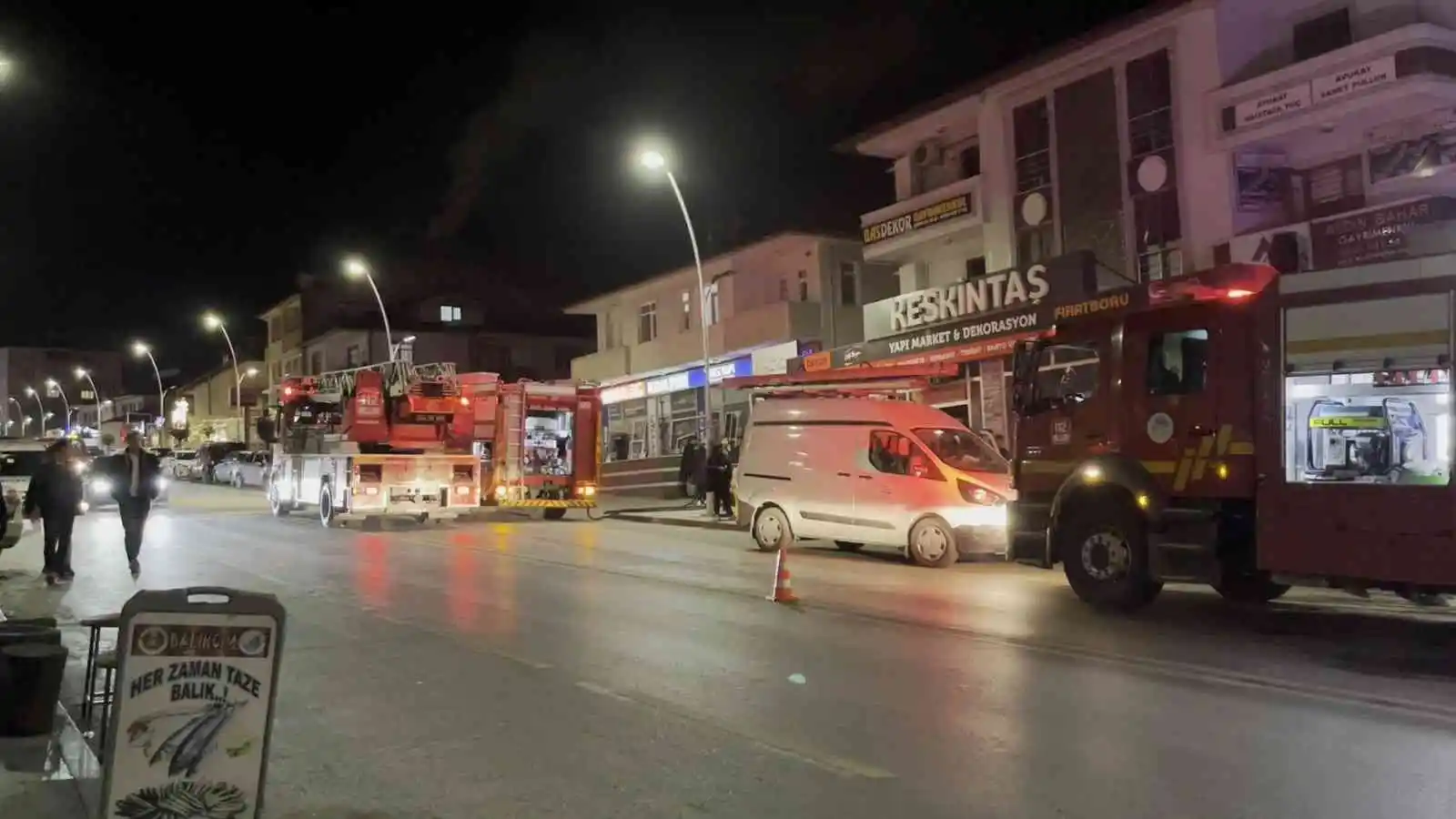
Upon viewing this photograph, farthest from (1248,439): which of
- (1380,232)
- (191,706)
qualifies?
(1380,232)

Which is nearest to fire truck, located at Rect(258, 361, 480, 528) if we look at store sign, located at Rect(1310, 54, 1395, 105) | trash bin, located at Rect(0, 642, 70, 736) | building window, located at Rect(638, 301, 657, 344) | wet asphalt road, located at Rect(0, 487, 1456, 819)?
wet asphalt road, located at Rect(0, 487, 1456, 819)

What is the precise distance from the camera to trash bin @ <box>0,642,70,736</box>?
6.48 m

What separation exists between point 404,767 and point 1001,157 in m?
22.3

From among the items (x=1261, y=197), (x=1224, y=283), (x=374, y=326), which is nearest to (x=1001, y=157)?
(x=1261, y=197)

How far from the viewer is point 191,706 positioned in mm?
4234

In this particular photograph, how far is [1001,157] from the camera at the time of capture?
2564 centimetres

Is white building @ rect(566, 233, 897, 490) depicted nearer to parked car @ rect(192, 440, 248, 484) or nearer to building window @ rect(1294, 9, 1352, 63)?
building window @ rect(1294, 9, 1352, 63)

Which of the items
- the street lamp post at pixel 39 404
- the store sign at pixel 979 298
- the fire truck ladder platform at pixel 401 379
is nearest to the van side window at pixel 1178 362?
the store sign at pixel 979 298

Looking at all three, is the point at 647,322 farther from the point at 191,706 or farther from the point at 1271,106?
the point at 191,706

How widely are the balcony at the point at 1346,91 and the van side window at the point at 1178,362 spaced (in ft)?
31.6

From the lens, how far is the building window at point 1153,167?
860 inches

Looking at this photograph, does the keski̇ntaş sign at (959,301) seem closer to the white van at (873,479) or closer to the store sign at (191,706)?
the white van at (873,479)

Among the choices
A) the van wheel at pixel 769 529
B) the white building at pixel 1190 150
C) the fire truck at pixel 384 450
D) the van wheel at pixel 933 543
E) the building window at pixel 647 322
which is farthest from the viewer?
the building window at pixel 647 322

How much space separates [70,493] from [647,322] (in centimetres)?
2884
